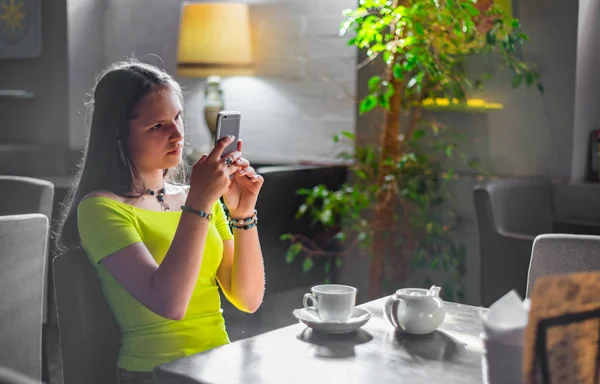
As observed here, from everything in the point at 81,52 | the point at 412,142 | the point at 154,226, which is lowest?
the point at 154,226

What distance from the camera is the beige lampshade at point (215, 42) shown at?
13.0 ft

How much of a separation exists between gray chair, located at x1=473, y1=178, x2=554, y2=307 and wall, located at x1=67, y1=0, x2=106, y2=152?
242 cm

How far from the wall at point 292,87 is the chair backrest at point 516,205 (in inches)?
37.7

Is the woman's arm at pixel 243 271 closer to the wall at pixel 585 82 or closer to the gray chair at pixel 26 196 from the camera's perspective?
the gray chair at pixel 26 196

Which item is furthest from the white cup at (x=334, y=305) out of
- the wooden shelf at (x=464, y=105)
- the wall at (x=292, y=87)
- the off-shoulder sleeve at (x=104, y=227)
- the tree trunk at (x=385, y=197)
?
the wall at (x=292, y=87)

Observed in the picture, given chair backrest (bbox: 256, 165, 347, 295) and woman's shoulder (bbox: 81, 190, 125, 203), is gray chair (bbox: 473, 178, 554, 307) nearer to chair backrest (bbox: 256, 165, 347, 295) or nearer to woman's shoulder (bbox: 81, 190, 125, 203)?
chair backrest (bbox: 256, 165, 347, 295)

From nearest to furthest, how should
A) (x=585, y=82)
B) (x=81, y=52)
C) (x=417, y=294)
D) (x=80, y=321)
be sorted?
(x=80, y=321) < (x=417, y=294) < (x=585, y=82) < (x=81, y=52)

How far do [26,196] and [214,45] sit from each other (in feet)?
5.34

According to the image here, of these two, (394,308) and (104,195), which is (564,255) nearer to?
(394,308)

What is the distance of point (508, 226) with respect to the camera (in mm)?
3164

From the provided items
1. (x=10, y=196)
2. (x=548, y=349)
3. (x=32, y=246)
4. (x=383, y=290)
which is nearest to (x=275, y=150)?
(x=383, y=290)

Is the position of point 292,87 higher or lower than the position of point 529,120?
higher

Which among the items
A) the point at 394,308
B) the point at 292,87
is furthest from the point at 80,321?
the point at 292,87

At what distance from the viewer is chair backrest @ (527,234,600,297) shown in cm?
171
